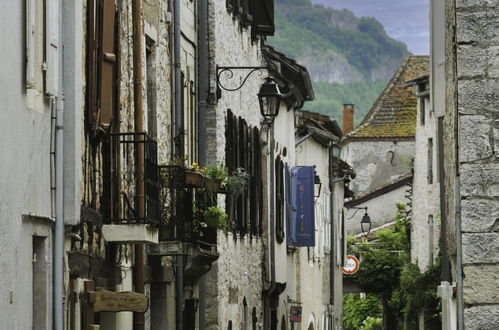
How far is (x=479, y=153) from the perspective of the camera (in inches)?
452

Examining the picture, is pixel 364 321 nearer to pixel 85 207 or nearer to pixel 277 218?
pixel 277 218

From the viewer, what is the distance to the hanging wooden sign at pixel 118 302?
1438 cm

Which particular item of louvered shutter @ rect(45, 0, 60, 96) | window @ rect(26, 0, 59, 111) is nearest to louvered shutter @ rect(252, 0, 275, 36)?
louvered shutter @ rect(45, 0, 60, 96)

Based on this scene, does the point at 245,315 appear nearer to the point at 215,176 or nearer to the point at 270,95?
the point at 270,95

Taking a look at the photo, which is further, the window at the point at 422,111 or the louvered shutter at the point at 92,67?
the window at the point at 422,111

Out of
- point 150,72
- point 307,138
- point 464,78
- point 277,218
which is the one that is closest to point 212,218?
point 150,72

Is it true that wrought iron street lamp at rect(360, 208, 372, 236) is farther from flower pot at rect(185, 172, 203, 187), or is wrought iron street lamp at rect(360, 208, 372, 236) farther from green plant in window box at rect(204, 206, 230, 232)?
flower pot at rect(185, 172, 203, 187)

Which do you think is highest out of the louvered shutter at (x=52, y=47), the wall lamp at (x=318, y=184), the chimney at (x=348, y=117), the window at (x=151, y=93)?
the chimney at (x=348, y=117)

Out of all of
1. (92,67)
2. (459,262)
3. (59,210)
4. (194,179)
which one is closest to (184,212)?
(194,179)

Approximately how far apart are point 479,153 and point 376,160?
186 ft

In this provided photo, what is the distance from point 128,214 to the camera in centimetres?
1563

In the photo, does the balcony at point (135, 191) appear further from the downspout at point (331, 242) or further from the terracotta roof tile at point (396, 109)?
the terracotta roof tile at point (396, 109)

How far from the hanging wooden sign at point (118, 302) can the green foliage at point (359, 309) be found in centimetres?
4182

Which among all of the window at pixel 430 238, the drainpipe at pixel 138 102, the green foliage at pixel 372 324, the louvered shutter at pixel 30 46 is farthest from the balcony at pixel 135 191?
the green foliage at pixel 372 324
